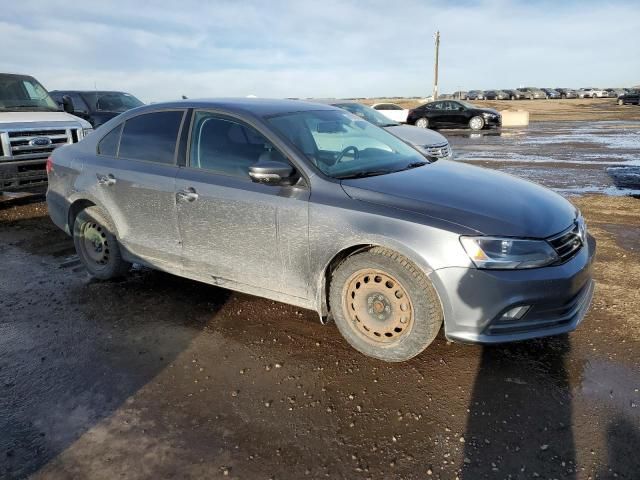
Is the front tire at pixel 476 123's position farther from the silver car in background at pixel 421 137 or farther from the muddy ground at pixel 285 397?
the muddy ground at pixel 285 397

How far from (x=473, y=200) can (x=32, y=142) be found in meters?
7.76

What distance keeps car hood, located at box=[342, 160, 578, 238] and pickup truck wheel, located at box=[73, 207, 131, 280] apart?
98.6 inches

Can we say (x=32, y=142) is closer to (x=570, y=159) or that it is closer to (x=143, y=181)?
(x=143, y=181)

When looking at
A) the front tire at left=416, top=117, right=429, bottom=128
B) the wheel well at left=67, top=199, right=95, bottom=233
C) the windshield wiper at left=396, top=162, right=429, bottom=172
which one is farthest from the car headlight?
the front tire at left=416, top=117, right=429, bottom=128

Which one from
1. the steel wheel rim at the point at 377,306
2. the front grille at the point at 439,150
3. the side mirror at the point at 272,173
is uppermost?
the side mirror at the point at 272,173

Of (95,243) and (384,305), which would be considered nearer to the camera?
(384,305)

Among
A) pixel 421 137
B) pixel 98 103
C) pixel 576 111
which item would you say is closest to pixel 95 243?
pixel 421 137

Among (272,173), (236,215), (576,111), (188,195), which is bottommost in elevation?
(576,111)

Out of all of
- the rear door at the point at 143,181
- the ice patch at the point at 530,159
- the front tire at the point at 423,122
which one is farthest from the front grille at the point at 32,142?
the front tire at the point at 423,122

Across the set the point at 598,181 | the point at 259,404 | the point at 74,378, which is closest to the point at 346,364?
the point at 259,404

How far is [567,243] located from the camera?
311cm

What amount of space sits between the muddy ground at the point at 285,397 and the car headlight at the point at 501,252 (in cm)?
77

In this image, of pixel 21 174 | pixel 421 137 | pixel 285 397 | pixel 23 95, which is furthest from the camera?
pixel 421 137

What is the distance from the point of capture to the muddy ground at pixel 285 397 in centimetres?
244
